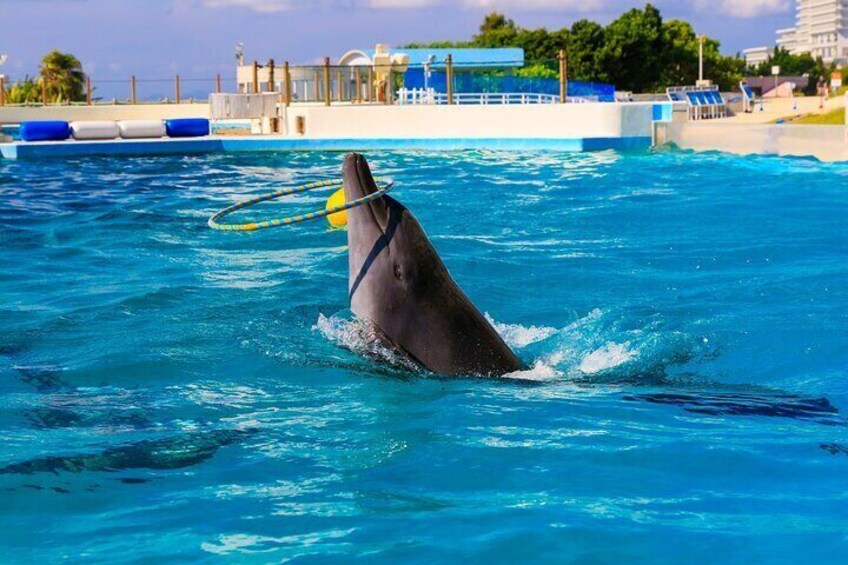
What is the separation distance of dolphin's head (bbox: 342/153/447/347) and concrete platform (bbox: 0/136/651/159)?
19199 mm

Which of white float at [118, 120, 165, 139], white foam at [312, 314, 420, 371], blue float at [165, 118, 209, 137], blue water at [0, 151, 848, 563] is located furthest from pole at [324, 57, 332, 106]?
white foam at [312, 314, 420, 371]

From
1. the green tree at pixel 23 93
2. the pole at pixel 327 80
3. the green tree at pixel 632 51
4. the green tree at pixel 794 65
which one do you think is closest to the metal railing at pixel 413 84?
the pole at pixel 327 80

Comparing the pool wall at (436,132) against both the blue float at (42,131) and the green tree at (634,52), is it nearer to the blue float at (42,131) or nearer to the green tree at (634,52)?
the blue float at (42,131)

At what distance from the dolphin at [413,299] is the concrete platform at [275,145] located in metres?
19.2

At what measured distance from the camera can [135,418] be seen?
19.3 ft

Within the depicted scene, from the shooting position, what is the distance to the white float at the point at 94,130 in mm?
26703

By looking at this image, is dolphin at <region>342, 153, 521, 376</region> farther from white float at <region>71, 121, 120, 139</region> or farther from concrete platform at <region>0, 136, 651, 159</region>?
white float at <region>71, 121, 120, 139</region>

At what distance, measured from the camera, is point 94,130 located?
26906 millimetres

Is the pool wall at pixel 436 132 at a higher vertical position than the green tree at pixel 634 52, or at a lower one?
lower

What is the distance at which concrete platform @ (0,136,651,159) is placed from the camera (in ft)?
82.7

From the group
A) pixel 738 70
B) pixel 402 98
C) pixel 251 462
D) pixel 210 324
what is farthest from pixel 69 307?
pixel 738 70

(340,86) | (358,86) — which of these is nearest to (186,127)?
(340,86)

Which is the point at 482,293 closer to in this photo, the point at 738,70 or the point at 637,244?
the point at 637,244

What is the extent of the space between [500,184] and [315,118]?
10.2 m
